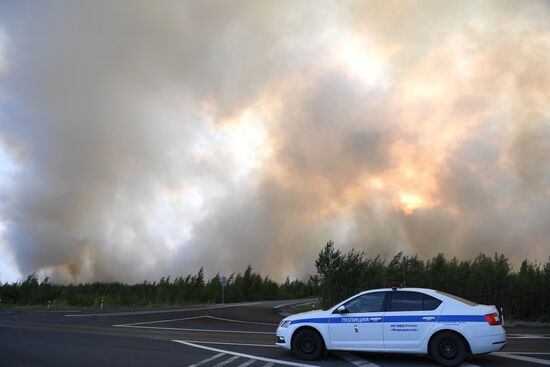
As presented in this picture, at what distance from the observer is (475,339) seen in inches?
363

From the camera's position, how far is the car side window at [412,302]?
979cm

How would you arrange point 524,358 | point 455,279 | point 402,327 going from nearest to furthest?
point 402,327, point 524,358, point 455,279

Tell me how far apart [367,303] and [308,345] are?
168cm

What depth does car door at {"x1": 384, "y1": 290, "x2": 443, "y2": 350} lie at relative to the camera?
956 cm

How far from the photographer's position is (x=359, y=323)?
10000 mm

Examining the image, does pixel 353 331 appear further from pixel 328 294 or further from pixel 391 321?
pixel 328 294

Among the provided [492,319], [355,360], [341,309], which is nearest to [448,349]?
[492,319]

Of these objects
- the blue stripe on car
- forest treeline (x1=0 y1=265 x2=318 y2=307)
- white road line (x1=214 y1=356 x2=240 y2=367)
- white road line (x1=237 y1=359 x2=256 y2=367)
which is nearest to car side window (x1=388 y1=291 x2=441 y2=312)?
the blue stripe on car

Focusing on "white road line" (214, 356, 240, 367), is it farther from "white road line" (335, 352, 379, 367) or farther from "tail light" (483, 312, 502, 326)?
"tail light" (483, 312, 502, 326)

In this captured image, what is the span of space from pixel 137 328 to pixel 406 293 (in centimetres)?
1192

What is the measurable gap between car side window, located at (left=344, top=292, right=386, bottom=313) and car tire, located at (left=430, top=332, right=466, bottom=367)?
4.26 feet

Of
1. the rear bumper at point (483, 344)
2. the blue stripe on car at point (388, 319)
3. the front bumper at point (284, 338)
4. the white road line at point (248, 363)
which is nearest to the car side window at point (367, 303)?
the blue stripe on car at point (388, 319)

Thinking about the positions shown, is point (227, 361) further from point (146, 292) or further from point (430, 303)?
point (146, 292)

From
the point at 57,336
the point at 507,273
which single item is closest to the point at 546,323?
the point at 507,273
